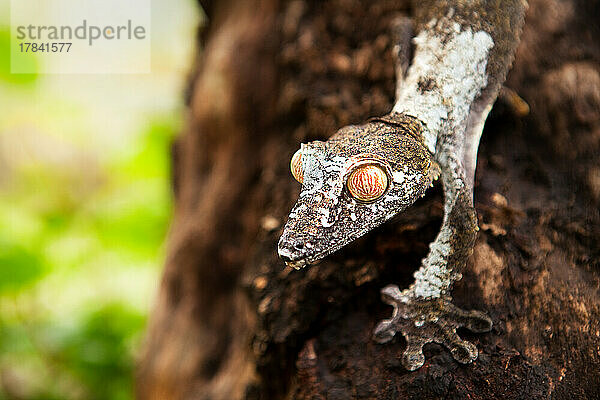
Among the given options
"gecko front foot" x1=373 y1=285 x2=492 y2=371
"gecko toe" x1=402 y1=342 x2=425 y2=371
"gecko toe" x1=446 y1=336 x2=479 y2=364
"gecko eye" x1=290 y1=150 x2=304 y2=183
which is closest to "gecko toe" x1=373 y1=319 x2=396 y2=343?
"gecko front foot" x1=373 y1=285 x2=492 y2=371

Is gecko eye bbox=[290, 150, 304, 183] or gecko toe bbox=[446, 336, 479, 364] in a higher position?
gecko eye bbox=[290, 150, 304, 183]

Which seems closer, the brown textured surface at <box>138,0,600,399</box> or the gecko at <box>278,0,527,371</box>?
the gecko at <box>278,0,527,371</box>

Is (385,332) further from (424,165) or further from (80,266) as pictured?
(80,266)

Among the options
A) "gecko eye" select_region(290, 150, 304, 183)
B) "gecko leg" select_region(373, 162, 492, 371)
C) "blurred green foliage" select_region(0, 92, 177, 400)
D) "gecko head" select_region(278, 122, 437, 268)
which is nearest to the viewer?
"gecko head" select_region(278, 122, 437, 268)

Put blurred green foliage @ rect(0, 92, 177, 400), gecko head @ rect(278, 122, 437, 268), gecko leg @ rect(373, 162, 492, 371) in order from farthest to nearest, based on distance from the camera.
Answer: blurred green foliage @ rect(0, 92, 177, 400) → gecko leg @ rect(373, 162, 492, 371) → gecko head @ rect(278, 122, 437, 268)

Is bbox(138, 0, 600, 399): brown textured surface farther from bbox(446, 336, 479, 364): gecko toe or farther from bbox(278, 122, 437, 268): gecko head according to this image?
bbox(278, 122, 437, 268): gecko head

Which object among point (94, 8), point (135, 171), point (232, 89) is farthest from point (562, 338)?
point (135, 171)

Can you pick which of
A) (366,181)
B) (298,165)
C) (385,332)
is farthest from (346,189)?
(385,332)
